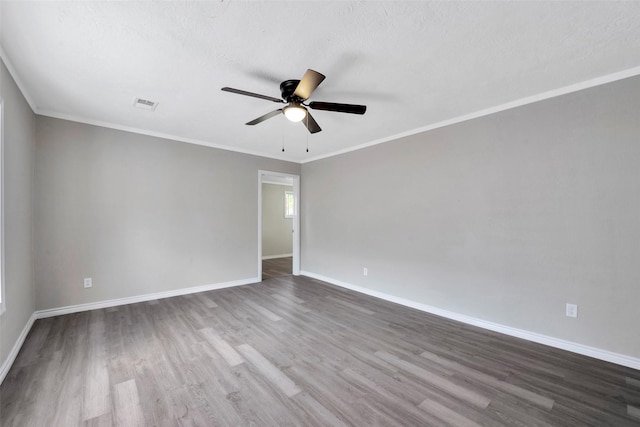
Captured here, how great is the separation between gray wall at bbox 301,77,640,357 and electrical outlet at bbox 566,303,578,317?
0.11 ft

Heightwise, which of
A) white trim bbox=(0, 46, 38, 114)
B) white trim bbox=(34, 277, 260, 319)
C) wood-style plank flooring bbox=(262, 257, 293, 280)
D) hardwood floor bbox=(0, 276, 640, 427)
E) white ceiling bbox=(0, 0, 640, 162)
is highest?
white trim bbox=(0, 46, 38, 114)

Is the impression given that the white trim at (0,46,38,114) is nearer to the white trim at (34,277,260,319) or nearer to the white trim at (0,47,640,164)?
the white trim at (0,47,640,164)

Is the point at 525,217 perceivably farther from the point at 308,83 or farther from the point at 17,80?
the point at 17,80

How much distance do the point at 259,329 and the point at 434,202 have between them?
268 cm

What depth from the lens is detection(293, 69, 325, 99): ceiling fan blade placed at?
1811 millimetres

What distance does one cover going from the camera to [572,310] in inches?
95.8

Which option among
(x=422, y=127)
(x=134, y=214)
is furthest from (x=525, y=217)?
(x=134, y=214)

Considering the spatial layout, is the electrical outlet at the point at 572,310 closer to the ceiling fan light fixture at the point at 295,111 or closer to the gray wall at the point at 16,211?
the ceiling fan light fixture at the point at 295,111

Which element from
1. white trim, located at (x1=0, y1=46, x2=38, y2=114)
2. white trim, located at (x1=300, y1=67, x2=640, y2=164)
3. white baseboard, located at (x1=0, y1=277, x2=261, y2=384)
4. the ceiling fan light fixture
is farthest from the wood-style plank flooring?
white trim, located at (x1=0, y1=46, x2=38, y2=114)

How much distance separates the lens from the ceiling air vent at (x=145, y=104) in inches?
110

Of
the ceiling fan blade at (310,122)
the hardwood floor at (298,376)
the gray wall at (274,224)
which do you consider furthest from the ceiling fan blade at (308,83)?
the gray wall at (274,224)

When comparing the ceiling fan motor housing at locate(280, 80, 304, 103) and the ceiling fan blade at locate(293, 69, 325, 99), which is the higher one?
the ceiling fan motor housing at locate(280, 80, 304, 103)

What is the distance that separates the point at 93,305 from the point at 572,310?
5.47 m

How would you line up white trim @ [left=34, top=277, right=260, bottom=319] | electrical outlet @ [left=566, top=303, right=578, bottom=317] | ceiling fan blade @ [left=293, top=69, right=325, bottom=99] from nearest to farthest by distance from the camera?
ceiling fan blade @ [left=293, top=69, right=325, bottom=99]
electrical outlet @ [left=566, top=303, right=578, bottom=317]
white trim @ [left=34, top=277, right=260, bottom=319]
